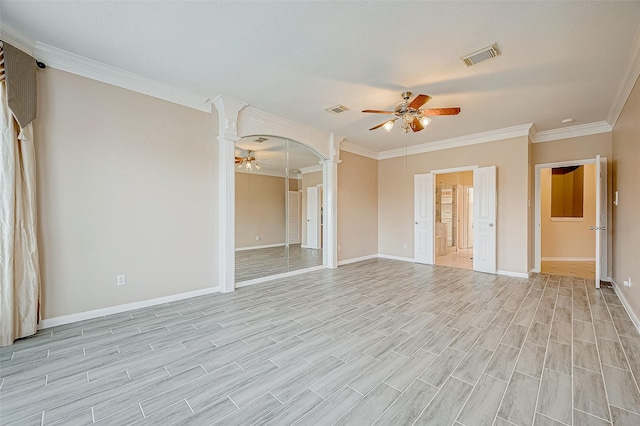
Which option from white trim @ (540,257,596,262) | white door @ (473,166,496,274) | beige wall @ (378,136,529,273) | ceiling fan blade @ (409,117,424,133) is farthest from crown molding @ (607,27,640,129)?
white trim @ (540,257,596,262)

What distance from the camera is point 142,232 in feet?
11.1

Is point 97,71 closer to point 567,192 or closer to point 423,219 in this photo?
point 423,219

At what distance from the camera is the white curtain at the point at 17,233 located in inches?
94.8


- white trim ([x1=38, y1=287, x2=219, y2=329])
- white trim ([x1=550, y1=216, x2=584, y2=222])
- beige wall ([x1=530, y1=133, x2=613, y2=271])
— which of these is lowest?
white trim ([x1=38, y1=287, x2=219, y2=329])

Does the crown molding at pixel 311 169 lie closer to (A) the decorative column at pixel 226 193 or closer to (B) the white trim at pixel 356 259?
(A) the decorative column at pixel 226 193

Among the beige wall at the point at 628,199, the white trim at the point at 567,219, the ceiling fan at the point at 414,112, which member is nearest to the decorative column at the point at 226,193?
the ceiling fan at the point at 414,112

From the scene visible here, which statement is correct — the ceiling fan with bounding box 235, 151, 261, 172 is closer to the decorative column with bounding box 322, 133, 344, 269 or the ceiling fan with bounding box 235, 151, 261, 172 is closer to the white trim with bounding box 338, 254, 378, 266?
the decorative column with bounding box 322, 133, 344, 269

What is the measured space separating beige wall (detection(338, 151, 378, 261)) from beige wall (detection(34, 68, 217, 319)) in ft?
10.1

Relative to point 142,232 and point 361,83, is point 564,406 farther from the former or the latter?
point 142,232

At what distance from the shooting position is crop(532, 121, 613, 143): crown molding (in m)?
4.85

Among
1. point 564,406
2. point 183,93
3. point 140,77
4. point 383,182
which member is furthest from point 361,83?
point 383,182

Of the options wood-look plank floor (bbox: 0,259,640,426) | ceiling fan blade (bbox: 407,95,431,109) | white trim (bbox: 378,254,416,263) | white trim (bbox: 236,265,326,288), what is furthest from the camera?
white trim (bbox: 378,254,416,263)

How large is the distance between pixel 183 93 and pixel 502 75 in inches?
163

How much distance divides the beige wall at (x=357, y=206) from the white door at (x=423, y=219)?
1104 millimetres
